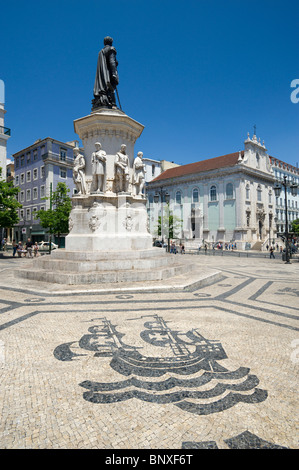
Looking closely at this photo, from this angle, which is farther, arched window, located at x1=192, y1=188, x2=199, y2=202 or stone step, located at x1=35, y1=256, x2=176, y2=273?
arched window, located at x1=192, y1=188, x2=199, y2=202

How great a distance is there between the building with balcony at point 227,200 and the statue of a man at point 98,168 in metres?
31.6

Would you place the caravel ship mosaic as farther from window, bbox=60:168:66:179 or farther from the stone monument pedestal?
window, bbox=60:168:66:179

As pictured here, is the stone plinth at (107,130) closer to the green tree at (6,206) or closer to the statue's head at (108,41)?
the statue's head at (108,41)

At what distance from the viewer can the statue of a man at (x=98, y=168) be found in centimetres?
1004

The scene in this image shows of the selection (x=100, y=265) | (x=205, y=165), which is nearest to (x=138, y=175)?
(x=100, y=265)

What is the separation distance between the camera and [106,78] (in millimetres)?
11500

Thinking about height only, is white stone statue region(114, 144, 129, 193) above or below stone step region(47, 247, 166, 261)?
above

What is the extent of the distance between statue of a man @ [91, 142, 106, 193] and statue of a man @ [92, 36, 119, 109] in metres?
2.83

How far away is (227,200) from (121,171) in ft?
129

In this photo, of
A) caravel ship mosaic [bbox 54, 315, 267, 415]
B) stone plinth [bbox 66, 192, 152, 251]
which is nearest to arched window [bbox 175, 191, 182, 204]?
stone plinth [bbox 66, 192, 152, 251]

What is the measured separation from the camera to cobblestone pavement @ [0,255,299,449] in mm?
2100

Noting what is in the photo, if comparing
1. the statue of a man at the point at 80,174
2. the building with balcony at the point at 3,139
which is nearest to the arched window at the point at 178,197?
the building with balcony at the point at 3,139

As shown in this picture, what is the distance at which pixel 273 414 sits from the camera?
7.74ft

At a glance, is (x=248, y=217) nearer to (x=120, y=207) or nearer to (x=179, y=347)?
(x=120, y=207)
